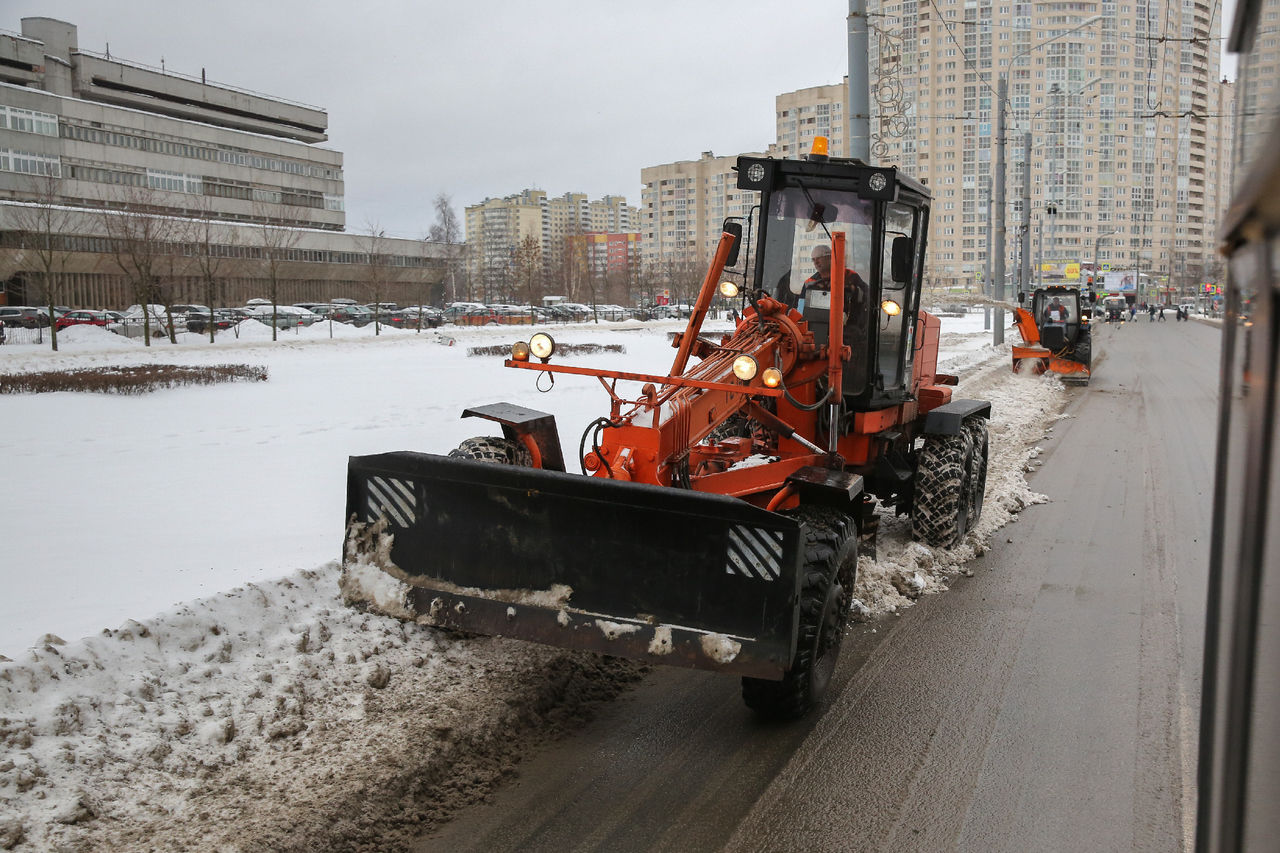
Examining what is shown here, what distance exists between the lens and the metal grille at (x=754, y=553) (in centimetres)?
426

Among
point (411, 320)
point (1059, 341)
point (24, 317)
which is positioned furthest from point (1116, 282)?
point (24, 317)

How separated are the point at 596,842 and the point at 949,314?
76655mm

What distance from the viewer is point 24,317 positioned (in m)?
40.7

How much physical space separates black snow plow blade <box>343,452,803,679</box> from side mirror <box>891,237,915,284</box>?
3.34 meters

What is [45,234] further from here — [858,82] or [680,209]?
[680,209]

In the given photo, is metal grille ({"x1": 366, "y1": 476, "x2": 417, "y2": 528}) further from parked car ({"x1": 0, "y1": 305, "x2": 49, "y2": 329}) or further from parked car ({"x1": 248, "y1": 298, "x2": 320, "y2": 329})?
parked car ({"x1": 248, "y1": 298, "x2": 320, "y2": 329})

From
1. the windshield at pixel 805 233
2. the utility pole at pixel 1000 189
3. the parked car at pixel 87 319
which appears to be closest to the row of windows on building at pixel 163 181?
the parked car at pixel 87 319

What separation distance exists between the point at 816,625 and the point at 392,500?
2137 millimetres

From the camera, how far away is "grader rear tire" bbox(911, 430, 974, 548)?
779 centimetres

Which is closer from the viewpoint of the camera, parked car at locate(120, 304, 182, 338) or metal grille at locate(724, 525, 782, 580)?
metal grille at locate(724, 525, 782, 580)

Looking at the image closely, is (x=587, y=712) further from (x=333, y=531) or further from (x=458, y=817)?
(x=333, y=531)

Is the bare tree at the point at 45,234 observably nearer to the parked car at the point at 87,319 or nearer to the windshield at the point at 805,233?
the parked car at the point at 87,319

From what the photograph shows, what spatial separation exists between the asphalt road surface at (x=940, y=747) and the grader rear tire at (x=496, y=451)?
1572 millimetres

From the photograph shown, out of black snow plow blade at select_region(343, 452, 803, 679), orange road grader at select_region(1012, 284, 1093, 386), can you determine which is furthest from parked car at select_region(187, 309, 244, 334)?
black snow plow blade at select_region(343, 452, 803, 679)
